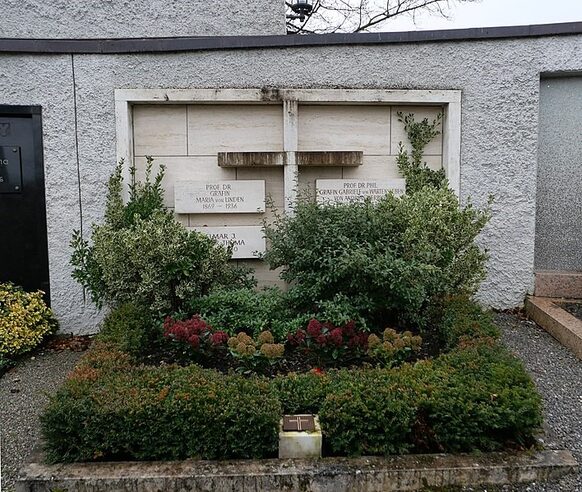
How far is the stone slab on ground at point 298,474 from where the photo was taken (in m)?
2.30

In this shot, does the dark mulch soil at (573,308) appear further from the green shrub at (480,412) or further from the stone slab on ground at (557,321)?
the green shrub at (480,412)

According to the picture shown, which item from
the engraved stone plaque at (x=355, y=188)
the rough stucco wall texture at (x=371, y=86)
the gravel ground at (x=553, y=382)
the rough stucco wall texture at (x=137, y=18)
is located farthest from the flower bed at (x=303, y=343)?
the rough stucco wall texture at (x=137, y=18)

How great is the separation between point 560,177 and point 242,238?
11.3 feet

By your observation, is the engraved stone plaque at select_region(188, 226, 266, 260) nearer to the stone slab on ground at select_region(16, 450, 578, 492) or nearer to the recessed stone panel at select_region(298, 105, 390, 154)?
the recessed stone panel at select_region(298, 105, 390, 154)

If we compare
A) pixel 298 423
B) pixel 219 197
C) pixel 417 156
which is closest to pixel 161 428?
pixel 298 423

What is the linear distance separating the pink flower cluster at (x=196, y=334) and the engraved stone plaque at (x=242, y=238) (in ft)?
5.23

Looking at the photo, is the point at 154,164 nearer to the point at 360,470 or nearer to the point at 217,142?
the point at 217,142

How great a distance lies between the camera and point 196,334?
3441mm

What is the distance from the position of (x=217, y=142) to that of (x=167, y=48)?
Answer: 98 cm

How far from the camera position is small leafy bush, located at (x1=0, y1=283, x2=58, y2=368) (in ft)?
14.1

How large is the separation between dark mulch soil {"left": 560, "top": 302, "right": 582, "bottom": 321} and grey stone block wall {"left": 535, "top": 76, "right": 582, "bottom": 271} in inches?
22.7

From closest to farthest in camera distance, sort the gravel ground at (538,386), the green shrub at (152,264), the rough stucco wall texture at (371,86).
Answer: the gravel ground at (538,386) < the green shrub at (152,264) < the rough stucco wall texture at (371,86)

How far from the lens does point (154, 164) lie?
505 cm

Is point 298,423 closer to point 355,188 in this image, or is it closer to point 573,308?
point 355,188
